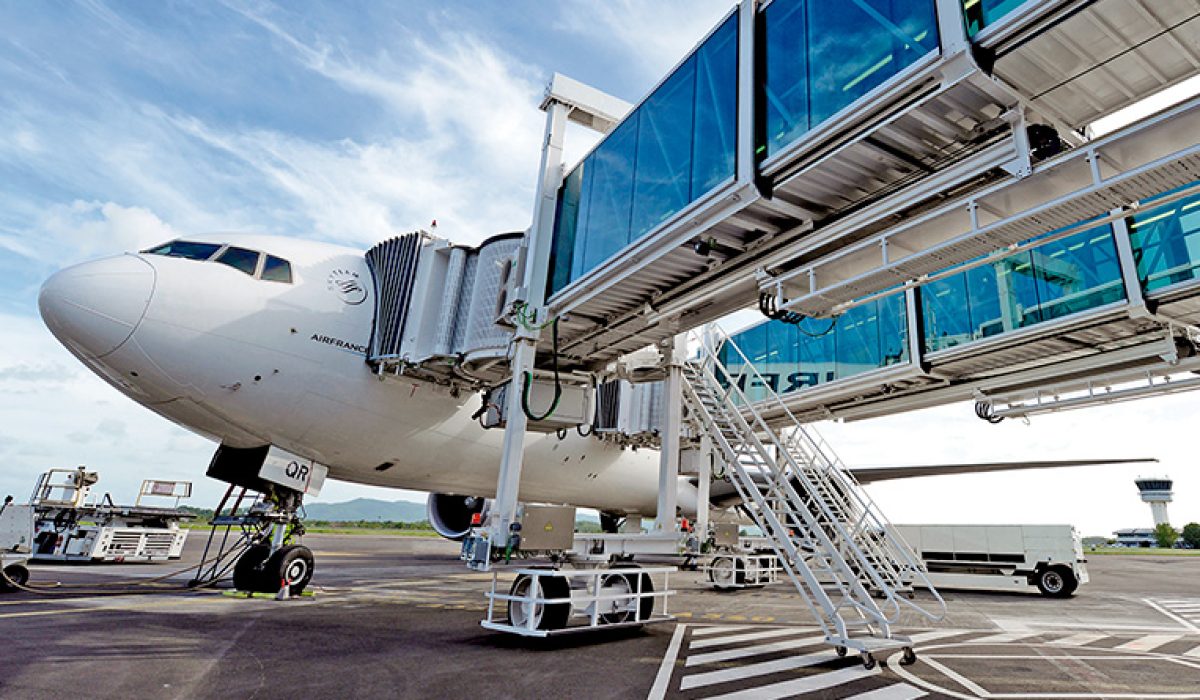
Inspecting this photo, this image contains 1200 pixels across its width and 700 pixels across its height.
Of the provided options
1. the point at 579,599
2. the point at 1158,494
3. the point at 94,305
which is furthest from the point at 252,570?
the point at 1158,494

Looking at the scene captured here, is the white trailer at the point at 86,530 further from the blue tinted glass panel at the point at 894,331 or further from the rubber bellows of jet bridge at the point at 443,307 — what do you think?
the blue tinted glass panel at the point at 894,331

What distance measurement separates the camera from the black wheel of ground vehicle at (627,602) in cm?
904

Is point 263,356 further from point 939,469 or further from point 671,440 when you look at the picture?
point 939,469

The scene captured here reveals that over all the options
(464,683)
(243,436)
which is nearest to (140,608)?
(243,436)

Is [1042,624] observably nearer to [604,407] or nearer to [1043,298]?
[1043,298]

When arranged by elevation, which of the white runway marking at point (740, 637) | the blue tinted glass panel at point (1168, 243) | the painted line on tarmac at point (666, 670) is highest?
the blue tinted glass panel at point (1168, 243)

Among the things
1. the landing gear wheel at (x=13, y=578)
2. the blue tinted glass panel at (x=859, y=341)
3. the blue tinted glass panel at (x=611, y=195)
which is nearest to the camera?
the blue tinted glass panel at (x=611, y=195)

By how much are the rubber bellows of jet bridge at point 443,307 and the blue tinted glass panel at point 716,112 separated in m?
4.27

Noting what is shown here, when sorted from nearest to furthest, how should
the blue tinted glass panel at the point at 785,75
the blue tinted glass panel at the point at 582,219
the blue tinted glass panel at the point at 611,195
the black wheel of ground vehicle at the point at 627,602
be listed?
the blue tinted glass panel at the point at 785,75, the blue tinted glass panel at the point at 611,195, the black wheel of ground vehicle at the point at 627,602, the blue tinted glass panel at the point at 582,219

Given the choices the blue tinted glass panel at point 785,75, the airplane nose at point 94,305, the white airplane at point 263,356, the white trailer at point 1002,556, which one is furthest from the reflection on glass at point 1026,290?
the airplane nose at point 94,305

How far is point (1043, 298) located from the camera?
1064 cm

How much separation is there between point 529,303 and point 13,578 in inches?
417

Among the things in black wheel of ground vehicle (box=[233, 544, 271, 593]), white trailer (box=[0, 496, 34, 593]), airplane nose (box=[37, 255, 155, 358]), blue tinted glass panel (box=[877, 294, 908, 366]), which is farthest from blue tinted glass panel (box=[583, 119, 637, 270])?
white trailer (box=[0, 496, 34, 593])

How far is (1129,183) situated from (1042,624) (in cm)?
1011
